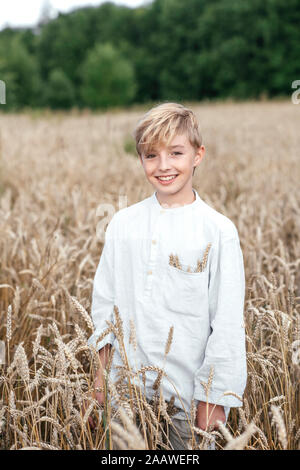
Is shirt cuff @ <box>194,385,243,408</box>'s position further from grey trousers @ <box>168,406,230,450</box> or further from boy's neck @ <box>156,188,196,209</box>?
boy's neck @ <box>156,188,196,209</box>

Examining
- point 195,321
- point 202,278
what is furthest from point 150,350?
point 202,278

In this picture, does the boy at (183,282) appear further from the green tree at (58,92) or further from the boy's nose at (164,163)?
the green tree at (58,92)

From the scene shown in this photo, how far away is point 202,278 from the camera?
1412 millimetres

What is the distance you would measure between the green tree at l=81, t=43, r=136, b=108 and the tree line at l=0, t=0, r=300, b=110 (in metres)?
0.08

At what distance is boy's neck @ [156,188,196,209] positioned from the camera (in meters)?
1.49

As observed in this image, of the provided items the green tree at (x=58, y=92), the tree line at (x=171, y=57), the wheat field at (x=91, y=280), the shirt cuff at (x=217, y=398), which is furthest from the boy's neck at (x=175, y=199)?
the green tree at (x=58, y=92)

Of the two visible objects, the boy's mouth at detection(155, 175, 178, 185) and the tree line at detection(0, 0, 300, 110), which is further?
the tree line at detection(0, 0, 300, 110)

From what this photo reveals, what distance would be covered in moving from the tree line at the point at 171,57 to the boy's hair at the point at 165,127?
2630 centimetres

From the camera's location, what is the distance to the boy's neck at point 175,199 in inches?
58.7

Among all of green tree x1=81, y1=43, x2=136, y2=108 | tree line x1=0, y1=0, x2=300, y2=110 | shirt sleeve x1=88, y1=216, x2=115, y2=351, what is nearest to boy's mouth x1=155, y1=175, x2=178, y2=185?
shirt sleeve x1=88, y1=216, x2=115, y2=351

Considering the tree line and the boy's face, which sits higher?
the tree line

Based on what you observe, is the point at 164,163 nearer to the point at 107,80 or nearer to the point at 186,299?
the point at 186,299
